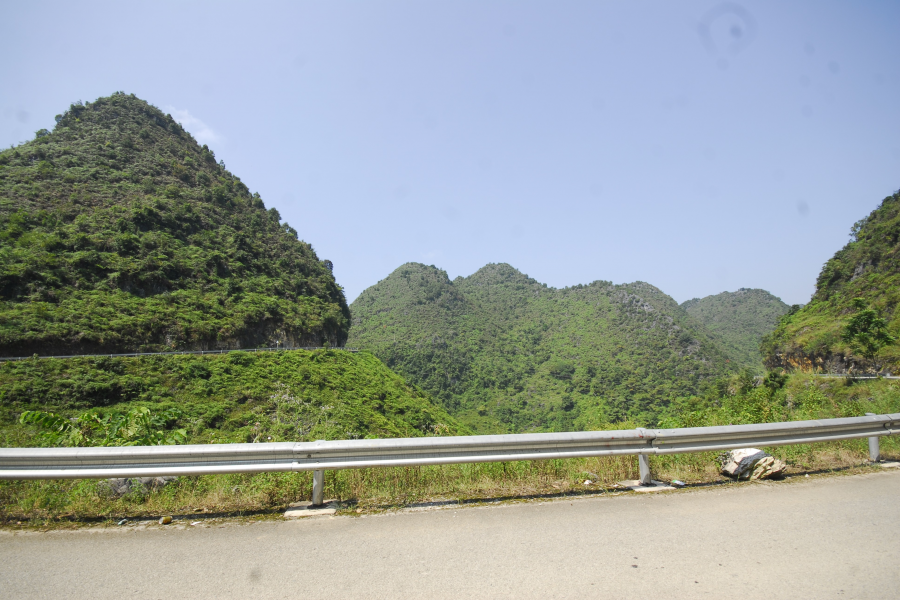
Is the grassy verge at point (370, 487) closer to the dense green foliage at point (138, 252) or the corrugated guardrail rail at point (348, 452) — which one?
the corrugated guardrail rail at point (348, 452)

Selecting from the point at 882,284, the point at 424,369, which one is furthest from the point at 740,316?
the point at 882,284

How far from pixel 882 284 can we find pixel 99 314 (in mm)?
69413

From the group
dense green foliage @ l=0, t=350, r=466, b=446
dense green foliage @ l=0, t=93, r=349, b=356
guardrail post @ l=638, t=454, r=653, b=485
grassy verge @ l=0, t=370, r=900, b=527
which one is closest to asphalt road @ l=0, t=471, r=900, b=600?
grassy verge @ l=0, t=370, r=900, b=527

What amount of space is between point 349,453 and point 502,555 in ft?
5.43

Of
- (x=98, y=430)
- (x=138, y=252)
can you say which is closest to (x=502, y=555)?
(x=98, y=430)

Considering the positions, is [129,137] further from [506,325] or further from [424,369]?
[506,325]

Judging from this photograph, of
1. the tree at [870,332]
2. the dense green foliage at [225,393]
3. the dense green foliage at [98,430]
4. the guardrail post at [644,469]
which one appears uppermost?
the tree at [870,332]

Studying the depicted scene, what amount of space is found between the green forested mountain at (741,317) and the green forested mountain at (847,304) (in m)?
73.6

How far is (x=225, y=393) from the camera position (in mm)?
36969

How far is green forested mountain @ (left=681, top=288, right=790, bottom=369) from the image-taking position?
135375 mm

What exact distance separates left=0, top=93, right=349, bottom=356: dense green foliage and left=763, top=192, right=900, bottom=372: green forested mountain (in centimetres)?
5445

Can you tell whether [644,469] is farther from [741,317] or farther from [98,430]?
[741,317]

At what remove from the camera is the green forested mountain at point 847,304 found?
34781 millimetres

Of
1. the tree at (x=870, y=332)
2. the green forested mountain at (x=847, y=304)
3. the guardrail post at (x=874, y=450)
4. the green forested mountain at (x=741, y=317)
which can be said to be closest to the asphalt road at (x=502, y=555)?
the guardrail post at (x=874, y=450)
